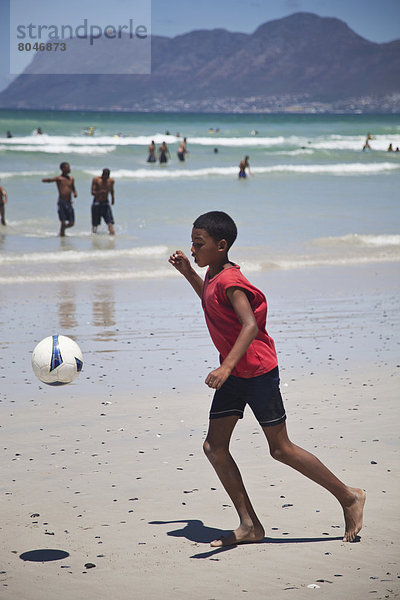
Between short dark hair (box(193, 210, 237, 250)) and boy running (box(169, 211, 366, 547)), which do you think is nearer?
boy running (box(169, 211, 366, 547))

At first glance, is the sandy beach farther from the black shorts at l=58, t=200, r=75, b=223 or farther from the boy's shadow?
the black shorts at l=58, t=200, r=75, b=223

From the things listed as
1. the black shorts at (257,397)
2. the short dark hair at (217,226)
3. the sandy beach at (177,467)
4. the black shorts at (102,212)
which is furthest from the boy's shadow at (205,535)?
the black shorts at (102,212)

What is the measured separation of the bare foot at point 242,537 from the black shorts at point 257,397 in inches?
19.9

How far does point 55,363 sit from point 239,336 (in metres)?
1.65

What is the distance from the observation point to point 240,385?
3867 millimetres

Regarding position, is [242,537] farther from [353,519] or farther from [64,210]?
[64,210]

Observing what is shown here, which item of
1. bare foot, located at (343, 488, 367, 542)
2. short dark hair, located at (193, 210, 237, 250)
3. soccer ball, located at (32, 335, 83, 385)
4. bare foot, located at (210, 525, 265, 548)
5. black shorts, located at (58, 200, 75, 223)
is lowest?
bare foot, located at (210, 525, 265, 548)

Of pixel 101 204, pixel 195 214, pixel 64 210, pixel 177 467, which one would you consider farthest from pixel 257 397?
pixel 195 214

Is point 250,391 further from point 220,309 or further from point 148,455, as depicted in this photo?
point 148,455

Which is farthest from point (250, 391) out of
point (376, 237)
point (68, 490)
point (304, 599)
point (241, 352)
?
point (376, 237)

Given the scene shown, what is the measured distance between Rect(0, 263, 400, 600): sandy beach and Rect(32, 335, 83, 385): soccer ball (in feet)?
1.65

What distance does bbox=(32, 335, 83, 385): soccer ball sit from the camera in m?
4.96

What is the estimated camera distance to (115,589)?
3457 mm

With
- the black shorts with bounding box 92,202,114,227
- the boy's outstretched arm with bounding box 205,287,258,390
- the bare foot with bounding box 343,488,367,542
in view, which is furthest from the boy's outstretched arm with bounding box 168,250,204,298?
the black shorts with bounding box 92,202,114,227
